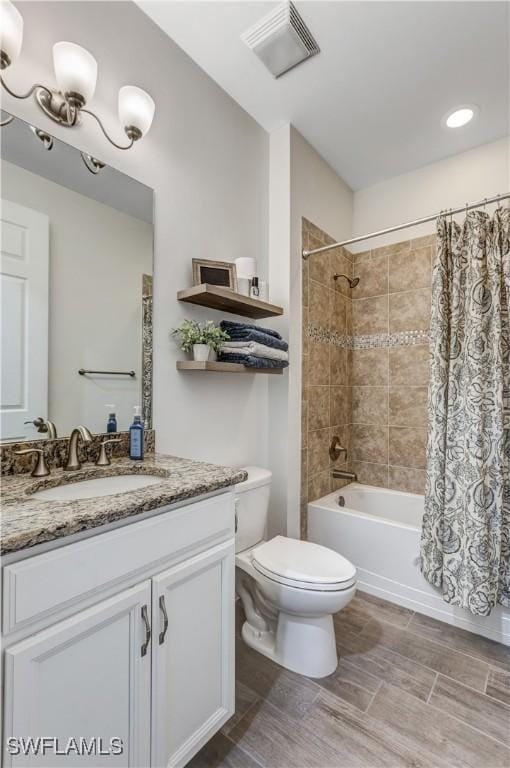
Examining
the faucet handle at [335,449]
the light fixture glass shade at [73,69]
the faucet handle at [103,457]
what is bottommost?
the faucet handle at [335,449]

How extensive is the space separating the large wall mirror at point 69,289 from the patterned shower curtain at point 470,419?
4.63 ft

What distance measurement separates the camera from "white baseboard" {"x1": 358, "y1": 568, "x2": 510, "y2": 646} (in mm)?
1682

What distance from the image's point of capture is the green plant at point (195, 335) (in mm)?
1562

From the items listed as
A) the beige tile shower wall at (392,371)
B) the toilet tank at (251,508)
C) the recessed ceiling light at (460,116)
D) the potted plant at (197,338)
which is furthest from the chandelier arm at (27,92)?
the beige tile shower wall at (392,371)

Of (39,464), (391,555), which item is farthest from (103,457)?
(391,555)

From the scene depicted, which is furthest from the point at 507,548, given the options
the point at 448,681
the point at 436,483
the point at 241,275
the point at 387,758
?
the point at 241,275

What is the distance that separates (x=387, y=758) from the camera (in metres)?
1.14

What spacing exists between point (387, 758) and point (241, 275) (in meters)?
1.94

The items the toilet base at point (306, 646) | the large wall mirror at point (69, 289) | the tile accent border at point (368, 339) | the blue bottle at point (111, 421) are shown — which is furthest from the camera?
the tile accent border at point (368, 339)

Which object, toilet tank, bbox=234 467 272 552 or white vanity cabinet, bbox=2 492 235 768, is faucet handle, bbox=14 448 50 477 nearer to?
white vanity cabinet, bbox=2 492 235 768

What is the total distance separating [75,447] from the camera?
3.94ft

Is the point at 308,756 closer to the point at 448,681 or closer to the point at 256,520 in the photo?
the point at 448,681

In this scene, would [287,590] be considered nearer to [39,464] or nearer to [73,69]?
[39,464]

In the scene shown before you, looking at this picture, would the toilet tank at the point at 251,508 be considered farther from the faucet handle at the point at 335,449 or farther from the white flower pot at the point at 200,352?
the faucet handle at the point at 335,449
